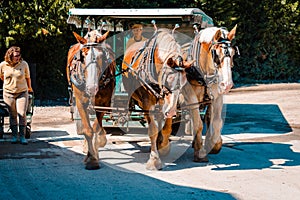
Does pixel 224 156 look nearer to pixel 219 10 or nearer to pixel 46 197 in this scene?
pixel 46 197

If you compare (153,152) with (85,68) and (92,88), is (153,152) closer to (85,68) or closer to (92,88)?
(92,88)

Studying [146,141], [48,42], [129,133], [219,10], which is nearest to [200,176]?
[146,141]

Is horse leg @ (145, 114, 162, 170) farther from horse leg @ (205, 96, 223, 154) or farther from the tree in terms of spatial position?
the tree

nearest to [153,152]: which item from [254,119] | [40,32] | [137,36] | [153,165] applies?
[153,165]

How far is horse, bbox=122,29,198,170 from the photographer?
21.0 ft

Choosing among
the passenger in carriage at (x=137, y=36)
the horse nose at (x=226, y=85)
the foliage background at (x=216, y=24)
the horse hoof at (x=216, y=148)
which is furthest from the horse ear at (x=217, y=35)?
the foliage background at (x=216, y=24)

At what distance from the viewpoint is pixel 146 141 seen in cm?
955

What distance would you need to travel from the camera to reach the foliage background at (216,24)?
1434 centimetres

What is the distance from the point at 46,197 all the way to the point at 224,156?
356 cm

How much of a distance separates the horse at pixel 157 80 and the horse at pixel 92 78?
45cm

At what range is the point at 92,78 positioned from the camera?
6.49 metres

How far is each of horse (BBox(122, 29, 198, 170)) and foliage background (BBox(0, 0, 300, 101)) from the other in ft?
24.7

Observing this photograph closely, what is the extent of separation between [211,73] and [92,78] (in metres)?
1.92

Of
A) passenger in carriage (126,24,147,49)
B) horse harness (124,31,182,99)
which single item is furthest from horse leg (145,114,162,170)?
passenger in carriage (126,24,147,49)
